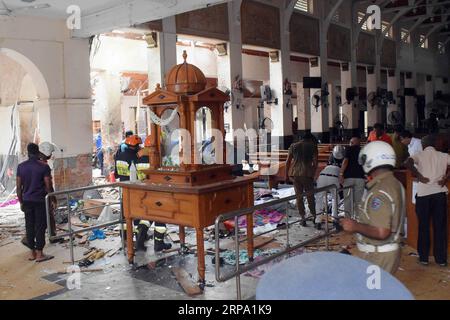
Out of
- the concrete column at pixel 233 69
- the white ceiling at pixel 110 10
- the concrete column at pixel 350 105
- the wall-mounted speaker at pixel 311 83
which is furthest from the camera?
the concrete column at pixel 350 105

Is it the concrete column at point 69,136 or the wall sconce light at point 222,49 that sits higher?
the wall sconce light at point 222,49

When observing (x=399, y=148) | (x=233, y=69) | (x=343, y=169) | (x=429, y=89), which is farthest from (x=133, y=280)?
(x=429, y=89)

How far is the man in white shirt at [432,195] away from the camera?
5809mm

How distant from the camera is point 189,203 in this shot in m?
5.41

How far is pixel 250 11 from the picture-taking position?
14375 mm

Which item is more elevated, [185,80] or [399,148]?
[185,80]

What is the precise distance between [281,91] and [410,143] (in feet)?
21.7

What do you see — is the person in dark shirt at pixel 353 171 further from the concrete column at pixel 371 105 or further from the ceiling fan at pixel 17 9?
the concrete column at pixel 371 105

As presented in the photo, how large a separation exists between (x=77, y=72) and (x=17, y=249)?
439 centimetres

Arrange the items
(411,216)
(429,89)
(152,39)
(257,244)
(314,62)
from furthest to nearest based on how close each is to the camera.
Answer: (429,89) < (314,62) < (152,39) < (257,244) < (411,216)

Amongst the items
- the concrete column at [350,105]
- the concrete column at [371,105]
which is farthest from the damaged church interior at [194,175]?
the concrete column at [371,105]

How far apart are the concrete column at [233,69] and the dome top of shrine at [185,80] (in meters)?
7.68

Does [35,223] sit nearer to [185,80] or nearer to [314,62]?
[185,80]

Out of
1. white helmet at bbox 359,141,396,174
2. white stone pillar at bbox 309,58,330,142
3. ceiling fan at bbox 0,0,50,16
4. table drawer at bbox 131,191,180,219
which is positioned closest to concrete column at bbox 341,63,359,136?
white stone pillar at bbox 309,58,330,142
